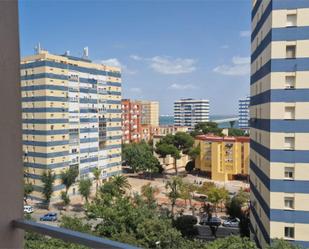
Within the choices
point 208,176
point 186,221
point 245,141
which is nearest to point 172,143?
point 208,176

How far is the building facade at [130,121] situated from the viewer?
2358cm

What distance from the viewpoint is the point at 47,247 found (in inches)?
155

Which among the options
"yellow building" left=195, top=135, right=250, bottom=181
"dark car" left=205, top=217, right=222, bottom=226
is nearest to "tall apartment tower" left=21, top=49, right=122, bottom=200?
"yellow building" left=195, top=135, right=250, bottom=181

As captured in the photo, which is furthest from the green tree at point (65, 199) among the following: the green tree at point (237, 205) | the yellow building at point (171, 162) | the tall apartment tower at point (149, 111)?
the tall apartment tower at point (149, 111)

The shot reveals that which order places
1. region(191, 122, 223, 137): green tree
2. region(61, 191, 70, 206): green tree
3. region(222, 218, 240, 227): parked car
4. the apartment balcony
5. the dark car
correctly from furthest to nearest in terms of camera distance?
region(191, 122, 223, 137): green tree < region(61, 191, 70, 206): green tree < region(222, 218, 240, 227): parked car < the dark car < the apartment balcony

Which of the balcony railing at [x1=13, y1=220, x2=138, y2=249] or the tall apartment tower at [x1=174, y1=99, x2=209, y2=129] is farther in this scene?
the tall apartment tower at [x1=174, y1=99, x2=209, y2=129]

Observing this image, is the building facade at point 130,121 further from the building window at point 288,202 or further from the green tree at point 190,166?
the building window at point 288,202

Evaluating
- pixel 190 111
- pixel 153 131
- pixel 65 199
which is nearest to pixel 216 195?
pixel 65 199

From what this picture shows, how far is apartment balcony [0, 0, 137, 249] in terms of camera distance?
63 centimetres

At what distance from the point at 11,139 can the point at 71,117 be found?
561 inches

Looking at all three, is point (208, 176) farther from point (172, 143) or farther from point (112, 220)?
point (112, 220)

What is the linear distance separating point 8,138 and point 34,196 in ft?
44.5

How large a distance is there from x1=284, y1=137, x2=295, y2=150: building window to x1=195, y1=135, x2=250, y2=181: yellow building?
10632 mm

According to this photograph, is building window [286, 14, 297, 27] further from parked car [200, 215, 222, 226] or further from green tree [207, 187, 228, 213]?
green tree [207, 187, 228, 213]
